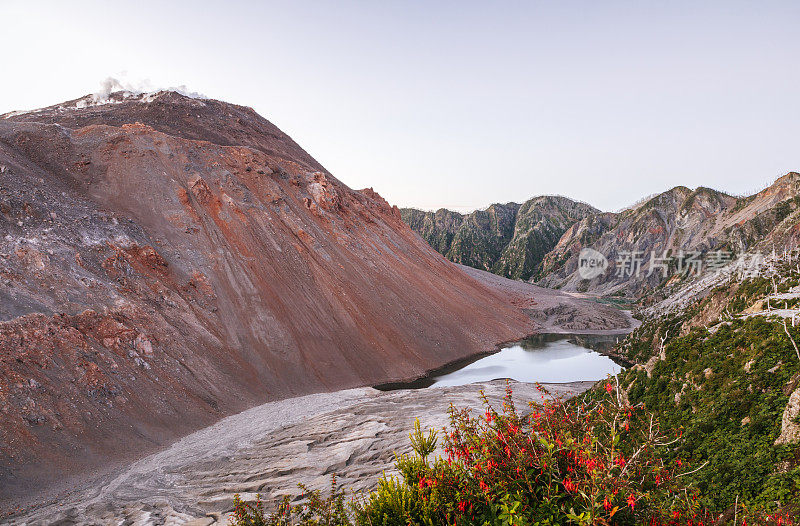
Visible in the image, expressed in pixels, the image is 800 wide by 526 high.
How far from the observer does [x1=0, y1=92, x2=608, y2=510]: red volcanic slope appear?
21.7 m

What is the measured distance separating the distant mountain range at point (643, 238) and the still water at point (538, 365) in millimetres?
26075

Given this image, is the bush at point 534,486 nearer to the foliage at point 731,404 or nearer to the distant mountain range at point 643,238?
the foliage at point 731,404

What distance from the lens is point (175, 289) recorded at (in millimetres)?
33844

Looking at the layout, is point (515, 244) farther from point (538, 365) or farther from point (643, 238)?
point (538, 365)

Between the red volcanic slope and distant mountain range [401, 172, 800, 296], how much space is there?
50.1 metres

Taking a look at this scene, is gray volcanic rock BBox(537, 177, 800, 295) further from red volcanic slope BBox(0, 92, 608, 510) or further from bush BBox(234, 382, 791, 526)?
bush BBox(234, 382, 791, 526)

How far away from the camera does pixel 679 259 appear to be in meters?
96.9

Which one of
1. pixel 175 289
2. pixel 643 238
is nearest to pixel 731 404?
pixel 175 289

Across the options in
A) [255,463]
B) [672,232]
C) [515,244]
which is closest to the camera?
[255,463]

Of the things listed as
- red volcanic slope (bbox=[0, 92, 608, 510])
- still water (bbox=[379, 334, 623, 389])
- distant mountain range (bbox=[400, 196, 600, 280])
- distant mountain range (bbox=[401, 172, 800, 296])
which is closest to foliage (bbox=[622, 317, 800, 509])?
still water (bbox=[379, 334, 623, 389])

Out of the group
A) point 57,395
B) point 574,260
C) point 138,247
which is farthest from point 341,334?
point 574,260

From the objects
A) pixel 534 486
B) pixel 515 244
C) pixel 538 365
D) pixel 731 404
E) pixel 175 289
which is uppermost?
pixel 515 244

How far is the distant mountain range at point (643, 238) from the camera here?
254ft

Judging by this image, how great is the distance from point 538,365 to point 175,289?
38319 mm
